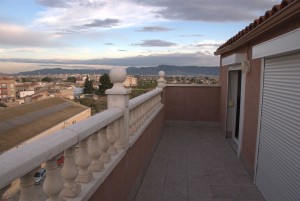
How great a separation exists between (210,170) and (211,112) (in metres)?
5.24

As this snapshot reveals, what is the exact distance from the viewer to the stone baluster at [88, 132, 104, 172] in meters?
2.65

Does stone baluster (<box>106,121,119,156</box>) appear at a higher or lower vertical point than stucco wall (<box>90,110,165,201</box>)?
higher

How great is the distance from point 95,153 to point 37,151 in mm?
1227

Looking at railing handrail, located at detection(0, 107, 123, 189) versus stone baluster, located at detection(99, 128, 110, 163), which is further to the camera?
stone baluster, located at detection(99, 128, 110, 163)

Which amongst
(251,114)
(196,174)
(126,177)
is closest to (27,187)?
(126,177)

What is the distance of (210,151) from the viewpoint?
759 centimetres

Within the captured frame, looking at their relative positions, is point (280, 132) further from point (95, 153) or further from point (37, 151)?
point (37, 151)

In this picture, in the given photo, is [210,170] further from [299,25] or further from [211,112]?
[211,112]

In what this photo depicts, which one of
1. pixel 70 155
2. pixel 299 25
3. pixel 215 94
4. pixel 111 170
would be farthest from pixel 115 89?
pixel 215 94

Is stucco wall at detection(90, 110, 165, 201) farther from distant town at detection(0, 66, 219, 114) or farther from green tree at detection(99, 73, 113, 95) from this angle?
green tree at detection(99, 73, 113, 95)

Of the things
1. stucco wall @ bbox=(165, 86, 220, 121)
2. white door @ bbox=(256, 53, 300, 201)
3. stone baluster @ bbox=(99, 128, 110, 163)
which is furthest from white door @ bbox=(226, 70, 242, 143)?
stone baluster @ bbox=(99, 128, 110, 163)

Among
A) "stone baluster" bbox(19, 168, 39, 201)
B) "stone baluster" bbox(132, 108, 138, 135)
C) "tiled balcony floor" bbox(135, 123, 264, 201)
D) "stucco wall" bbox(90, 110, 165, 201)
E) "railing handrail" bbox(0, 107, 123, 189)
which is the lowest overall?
"tiled balcony floor" bbox(135, 123, 264, 201)

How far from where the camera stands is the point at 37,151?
1481 mm

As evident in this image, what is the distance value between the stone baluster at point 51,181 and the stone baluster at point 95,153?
0.88 m
